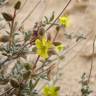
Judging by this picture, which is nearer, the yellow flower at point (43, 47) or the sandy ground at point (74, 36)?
the yellow flower at point (43, 47)

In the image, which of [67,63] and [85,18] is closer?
[67,63]

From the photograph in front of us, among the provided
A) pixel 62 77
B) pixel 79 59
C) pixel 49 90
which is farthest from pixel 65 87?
pixel 49 90

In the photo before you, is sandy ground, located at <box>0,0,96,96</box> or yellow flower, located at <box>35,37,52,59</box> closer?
yellow flower, located at <box>35,37,52,59</box>

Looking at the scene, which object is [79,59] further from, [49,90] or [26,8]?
[49,90]

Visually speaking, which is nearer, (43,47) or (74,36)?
(43,47)
